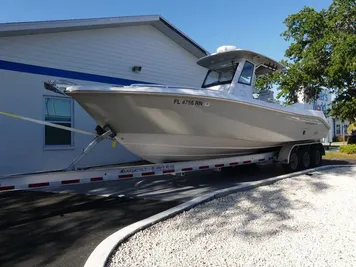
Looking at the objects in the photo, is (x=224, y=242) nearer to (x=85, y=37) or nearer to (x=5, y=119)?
(x=5, y=119)

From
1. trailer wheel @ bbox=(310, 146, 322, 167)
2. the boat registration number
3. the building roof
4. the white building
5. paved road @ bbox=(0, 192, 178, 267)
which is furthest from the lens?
trailer wheel @ bbox=(310, 146, 322, 167)

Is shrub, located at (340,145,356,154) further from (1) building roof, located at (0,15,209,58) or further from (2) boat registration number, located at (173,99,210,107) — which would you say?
(2) boat registration number, located at (173,99,210,107)

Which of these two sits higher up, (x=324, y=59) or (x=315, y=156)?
(x=324, y=59)

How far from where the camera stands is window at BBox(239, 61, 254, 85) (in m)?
7.77

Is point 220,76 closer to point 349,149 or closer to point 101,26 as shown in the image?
point 101,26

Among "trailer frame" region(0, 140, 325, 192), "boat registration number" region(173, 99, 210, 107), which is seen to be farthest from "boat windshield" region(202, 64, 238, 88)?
"trailer frame" region(0, 140, 325, 192)

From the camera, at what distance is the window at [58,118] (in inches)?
369

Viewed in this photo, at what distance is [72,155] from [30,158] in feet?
4.12

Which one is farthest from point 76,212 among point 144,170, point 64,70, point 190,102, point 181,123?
point 64,70

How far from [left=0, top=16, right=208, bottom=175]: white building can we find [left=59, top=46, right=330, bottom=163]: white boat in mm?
3701

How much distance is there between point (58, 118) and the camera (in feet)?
31.5

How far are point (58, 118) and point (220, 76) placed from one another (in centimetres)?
493

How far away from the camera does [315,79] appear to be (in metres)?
17.2

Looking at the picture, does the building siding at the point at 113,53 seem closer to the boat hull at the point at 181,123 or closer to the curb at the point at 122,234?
the boat hull at the point at 181,123
